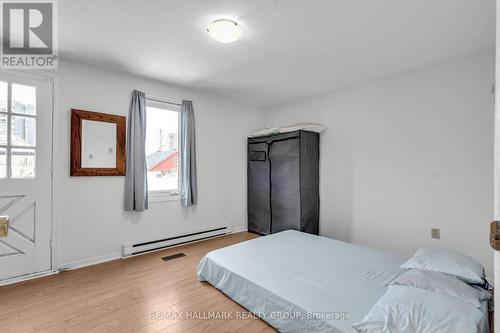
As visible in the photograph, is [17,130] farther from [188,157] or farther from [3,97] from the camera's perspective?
[188,157]

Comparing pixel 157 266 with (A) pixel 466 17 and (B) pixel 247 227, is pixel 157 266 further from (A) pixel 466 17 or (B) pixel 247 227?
(A) pixel 466 17

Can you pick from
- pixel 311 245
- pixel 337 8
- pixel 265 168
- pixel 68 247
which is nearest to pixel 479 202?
pixel 311 245

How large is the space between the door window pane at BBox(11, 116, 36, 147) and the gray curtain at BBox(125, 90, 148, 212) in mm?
931

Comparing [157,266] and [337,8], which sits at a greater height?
[337,8]

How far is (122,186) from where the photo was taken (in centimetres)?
312

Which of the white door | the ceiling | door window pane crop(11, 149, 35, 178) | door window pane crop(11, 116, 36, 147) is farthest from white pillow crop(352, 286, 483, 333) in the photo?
door window pane crop(11, 116, 36, 147)

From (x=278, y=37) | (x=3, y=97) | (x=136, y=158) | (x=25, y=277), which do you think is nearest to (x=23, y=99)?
(x=3, y=97)

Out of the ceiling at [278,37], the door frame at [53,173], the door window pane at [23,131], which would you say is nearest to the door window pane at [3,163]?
the door window pane at [23,131]

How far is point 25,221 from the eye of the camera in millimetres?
2484

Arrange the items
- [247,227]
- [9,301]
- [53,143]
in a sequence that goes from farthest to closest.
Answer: [247,227] < [53,143] < [9,301]

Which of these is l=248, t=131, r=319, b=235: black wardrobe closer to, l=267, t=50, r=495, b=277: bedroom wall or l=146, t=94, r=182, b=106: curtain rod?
l=267, t=50, r=495, b=277: bedroom wall

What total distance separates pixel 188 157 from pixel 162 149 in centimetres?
41

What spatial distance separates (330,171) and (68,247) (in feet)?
11.9

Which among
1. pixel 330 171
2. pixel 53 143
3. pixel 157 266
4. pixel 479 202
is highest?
pixel 53 143
